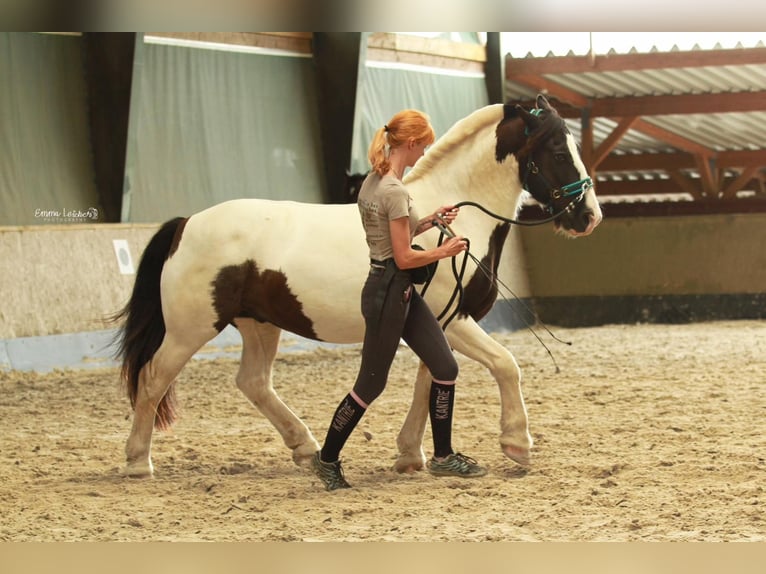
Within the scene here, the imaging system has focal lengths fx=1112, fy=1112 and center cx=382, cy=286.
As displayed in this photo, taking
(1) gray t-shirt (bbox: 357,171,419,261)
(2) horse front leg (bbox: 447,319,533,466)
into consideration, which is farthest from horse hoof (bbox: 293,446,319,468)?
(1) gray t-shirt (bbox: 357,171,419,261)

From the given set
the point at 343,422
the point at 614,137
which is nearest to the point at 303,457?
the point at 343,422

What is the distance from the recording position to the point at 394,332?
3.67 m

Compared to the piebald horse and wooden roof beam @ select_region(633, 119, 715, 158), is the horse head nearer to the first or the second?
the piebald horse

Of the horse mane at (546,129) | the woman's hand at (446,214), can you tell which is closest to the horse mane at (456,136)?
the horse mane at (546,129)

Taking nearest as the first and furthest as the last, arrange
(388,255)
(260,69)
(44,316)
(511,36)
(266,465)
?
(388,255) < (266,465) < (44,316) < (260,69) < (511,36)

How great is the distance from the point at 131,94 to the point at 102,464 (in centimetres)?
317

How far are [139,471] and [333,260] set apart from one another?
3.67ft

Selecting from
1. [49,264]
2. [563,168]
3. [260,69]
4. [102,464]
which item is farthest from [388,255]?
[260,69]

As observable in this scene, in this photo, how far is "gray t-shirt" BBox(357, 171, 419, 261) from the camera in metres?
3.56

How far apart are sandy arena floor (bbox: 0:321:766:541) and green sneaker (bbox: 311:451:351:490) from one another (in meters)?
0.04

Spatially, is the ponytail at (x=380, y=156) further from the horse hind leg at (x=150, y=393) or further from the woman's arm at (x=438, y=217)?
the horse hind leg at (x=150, y=393)

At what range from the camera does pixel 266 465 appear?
4.52 m

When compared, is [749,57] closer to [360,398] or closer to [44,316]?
[44,316]

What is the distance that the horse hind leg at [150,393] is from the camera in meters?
4.26
